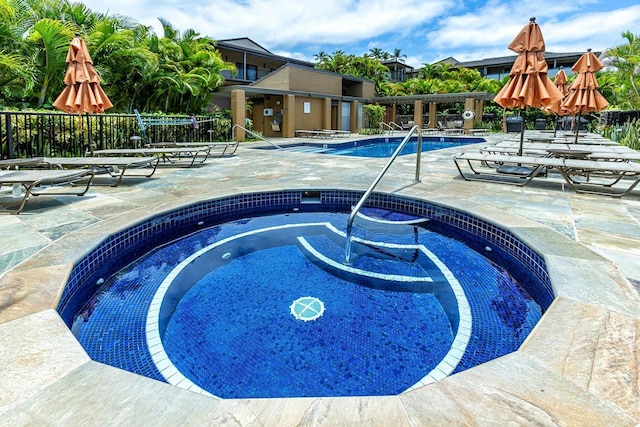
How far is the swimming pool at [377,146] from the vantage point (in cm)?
1487

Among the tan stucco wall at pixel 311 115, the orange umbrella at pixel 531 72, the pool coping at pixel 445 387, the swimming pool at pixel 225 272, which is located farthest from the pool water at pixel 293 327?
the tan stucco wall at pixel 311 115

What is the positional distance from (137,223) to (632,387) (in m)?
4.22

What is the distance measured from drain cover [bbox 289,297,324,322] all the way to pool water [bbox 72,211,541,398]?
1.9 inches

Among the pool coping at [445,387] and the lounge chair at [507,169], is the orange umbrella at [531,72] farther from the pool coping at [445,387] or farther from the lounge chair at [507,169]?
the pool coping at [445,387]

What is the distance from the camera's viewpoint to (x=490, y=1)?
2911 cm

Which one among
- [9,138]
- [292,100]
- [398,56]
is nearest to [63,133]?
[9,138]

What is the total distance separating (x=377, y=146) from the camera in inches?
731

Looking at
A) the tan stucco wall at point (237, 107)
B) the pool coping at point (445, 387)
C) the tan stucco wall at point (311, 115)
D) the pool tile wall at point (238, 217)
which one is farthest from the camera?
the tan stucco wall at point (311, 115)

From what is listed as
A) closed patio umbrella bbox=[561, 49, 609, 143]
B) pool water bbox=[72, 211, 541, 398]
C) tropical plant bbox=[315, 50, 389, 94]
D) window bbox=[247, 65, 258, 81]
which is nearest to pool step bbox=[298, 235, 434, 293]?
pool water bbox=[72, 211, 541, 398]

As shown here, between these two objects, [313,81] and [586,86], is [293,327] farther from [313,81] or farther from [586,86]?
[313,81]

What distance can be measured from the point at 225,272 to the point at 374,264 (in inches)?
58.7

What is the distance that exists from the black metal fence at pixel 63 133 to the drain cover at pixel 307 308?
6.33 m

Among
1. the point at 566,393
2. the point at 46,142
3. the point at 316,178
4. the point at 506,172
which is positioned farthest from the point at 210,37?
Result: the point at 566,393

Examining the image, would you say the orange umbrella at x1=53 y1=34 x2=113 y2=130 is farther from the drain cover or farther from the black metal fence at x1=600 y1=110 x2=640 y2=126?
the black metal fence at x1=600 y1=110 x2=640 y2=126
